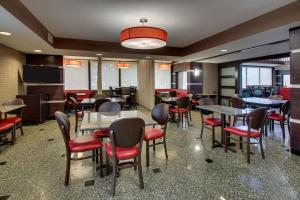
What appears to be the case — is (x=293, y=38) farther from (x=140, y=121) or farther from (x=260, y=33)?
(x=140, y=121)

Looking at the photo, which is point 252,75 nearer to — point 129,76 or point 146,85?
point 146,85

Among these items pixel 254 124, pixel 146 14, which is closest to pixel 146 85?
pixel 146 14

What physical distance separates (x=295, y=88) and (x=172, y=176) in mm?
2794

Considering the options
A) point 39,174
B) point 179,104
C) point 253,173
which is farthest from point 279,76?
point 39,174

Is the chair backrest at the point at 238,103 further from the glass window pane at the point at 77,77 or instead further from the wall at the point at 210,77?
the glass window pane at the point at 77,77

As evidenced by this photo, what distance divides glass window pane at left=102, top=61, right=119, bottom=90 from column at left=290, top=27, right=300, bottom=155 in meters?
8.89

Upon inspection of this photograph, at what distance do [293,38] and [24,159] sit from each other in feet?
17.4

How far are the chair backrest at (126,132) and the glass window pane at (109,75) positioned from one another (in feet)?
29.6

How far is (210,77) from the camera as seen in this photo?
9.63m

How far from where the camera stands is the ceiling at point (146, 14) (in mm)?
3059

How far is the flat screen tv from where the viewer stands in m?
6.01

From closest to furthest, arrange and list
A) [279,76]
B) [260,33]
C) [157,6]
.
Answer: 1. [157,6]
2. [260,33]
3. [279,76]

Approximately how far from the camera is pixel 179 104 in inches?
216

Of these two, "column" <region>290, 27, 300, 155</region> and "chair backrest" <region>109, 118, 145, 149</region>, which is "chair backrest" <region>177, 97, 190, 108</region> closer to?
"column" <region>290, 27, 300, 155</region>
